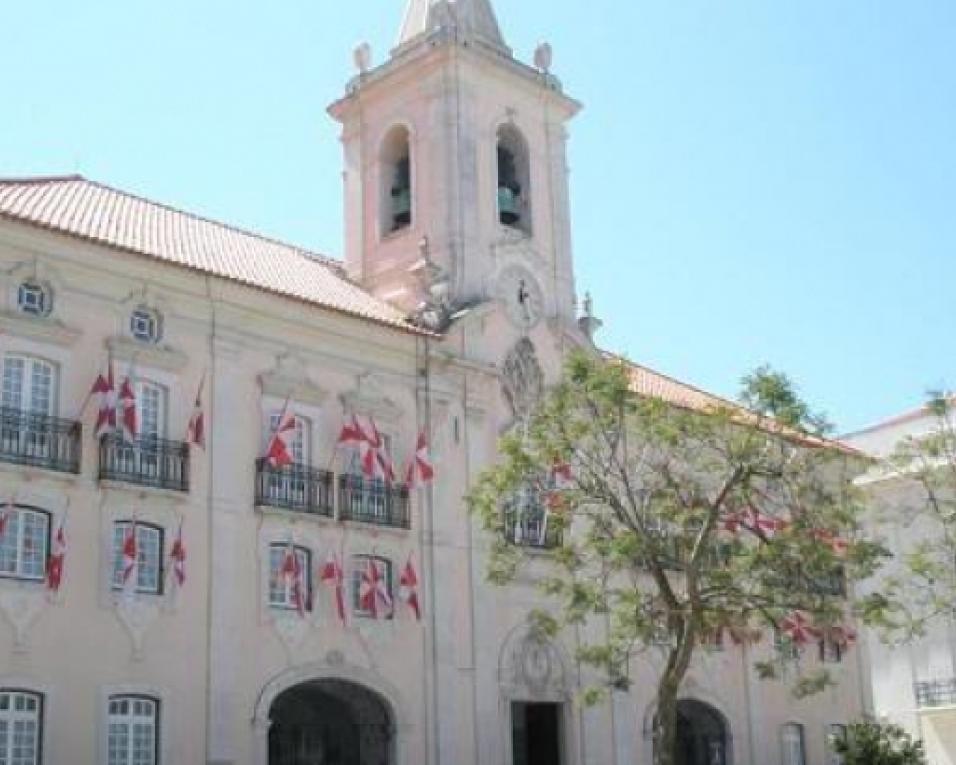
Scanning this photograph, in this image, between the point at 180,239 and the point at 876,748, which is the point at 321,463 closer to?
the point at 180,239

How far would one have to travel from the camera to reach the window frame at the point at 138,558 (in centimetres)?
2466

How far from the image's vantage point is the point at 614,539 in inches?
987

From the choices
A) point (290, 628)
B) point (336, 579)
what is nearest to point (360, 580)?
point (336, 579)

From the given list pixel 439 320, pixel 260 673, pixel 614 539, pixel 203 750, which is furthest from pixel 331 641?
pixel 439 320

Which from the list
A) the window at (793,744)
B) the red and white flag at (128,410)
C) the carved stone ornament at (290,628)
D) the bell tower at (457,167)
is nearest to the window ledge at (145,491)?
the red and white flag at (128,410)

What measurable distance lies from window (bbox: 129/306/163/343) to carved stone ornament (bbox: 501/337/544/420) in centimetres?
878

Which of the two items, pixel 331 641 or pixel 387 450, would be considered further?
pixel 387 450

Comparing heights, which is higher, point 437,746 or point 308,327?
point 308,327

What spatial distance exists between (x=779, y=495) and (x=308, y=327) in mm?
9562

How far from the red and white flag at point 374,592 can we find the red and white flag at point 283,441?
102 inches

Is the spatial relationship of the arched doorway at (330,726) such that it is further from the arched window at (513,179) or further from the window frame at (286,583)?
the arched window at (513,179)

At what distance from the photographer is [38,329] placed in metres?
24.7

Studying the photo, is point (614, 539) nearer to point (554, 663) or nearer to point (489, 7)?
point (554, 663)

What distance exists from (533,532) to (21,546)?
39.7 feet
